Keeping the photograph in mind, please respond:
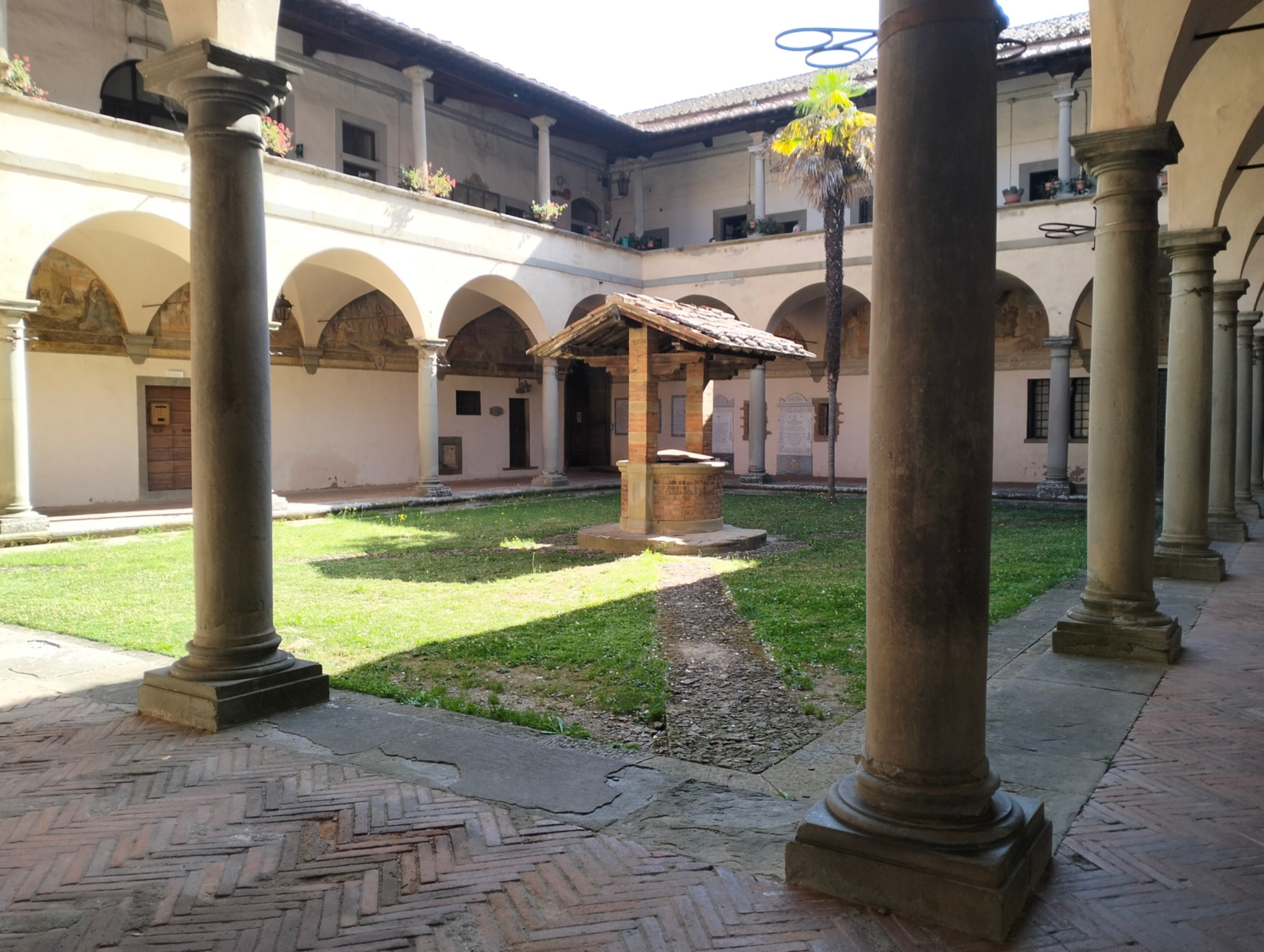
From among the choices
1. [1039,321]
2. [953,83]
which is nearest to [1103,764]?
[953,83]

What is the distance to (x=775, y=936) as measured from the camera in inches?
101

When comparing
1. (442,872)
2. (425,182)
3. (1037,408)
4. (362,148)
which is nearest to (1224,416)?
(442,872)

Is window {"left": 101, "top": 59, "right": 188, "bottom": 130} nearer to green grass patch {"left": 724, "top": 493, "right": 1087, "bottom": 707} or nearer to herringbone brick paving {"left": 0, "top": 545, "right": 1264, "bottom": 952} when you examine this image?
green grass patch {"left": 724, "top": 493, "right": 1087, "bottom": 707}

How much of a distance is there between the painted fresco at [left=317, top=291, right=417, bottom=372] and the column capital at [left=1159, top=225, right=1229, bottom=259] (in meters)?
14.8

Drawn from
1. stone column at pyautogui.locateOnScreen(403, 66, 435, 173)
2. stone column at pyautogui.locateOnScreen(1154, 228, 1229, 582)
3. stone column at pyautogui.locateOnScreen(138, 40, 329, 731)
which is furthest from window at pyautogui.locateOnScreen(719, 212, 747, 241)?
stone column at pyautogui.locateOnScreen(138, 40, 329, 731)

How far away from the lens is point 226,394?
445cm

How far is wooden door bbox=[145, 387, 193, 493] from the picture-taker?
17.0 metres

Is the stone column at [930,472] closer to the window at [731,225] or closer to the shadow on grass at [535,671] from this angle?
the shadow on grass at [535,671]

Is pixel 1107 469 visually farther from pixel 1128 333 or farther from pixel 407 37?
pixel 407 37

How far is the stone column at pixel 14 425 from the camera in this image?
11336 millimetres

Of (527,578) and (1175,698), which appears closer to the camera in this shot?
(1175,698)

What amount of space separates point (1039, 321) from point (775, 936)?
21.4 metres

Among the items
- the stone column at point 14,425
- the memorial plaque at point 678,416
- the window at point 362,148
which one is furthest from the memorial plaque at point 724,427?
the stone column at point 14,425

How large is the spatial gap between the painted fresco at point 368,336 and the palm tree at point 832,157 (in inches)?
341
